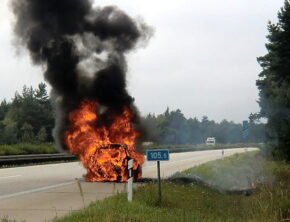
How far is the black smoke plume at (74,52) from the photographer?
21297 mm

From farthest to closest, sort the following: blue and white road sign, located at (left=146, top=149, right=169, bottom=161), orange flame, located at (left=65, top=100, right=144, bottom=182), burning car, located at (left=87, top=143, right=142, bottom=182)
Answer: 1. orange flame, located at (left=65, top=100, right=144, bottom=182)
2. burning car, located at (left=87, top=143, right=142, bottom=182)
3. blue and white road sign, located at (left=146, top=149, right=169, bottom=161)

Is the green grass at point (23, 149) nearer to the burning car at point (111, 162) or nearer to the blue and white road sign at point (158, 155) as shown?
the burning car at point (111, 162)

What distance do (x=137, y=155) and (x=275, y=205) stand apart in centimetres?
968

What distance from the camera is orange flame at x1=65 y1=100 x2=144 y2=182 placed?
19.0 metres

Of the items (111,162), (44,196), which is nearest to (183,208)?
(44,196)

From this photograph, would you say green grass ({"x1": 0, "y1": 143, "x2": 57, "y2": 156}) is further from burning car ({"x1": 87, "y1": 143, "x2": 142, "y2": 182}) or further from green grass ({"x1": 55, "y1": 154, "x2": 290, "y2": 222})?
green grass ({"x1": 55, "y1": 154, "x2": 290, "y2": 222})

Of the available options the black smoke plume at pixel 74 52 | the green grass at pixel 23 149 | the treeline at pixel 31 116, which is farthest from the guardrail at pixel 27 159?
the treeline at pixel 31 116

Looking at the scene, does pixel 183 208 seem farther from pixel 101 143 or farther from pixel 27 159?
pixel 27 159

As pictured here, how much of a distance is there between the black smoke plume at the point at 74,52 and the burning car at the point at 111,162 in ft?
7.54

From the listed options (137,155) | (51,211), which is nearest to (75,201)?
(51,211)

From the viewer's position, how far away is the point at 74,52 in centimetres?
2209

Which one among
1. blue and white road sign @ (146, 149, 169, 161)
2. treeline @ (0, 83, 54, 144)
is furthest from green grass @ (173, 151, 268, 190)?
treeline @ (0, 83, 54, 144)

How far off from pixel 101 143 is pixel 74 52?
4297 millimetres

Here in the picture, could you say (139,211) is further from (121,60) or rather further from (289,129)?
(289,129)
